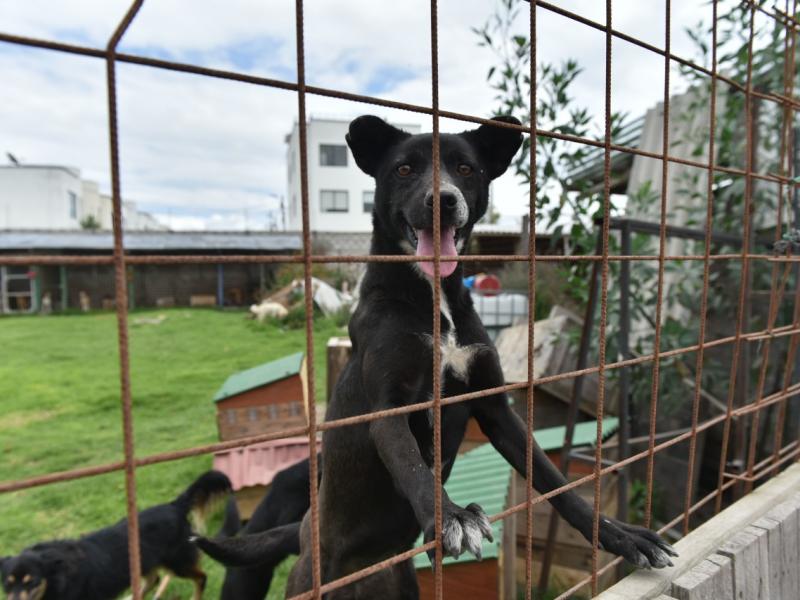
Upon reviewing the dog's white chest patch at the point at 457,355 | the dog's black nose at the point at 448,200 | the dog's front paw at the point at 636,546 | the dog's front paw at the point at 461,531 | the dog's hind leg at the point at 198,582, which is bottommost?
the dog's hind leg at the point at 198,582

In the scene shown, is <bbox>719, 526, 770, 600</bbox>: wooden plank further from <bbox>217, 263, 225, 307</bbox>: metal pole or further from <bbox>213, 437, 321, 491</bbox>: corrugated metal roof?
<bbox>217, 263, 225, 307</bbox>: metal pole

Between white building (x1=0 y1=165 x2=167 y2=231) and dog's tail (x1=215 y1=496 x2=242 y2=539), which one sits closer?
dog's tail (x1=215 y1=496 x2=242 y2=539)

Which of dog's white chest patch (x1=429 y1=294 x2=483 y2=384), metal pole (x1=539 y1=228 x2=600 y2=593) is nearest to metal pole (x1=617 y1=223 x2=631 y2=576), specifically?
metal pole (x1=539 y1=228 x2=600 y2=593)

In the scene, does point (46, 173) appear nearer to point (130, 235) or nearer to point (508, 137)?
point (130, 235)

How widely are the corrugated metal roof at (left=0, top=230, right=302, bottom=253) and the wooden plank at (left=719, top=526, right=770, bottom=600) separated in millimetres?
18141

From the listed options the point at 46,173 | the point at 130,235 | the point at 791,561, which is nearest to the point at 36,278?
the point at 130,235

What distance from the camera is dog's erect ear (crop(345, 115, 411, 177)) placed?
1.85 metres

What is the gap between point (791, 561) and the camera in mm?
2240

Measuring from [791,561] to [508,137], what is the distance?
2.02 meters

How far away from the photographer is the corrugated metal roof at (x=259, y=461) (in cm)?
446

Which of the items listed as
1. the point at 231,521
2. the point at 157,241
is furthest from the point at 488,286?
the point at 157,241

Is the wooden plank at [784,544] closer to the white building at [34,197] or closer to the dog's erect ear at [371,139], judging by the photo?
the dog's erect ear at [371,139]

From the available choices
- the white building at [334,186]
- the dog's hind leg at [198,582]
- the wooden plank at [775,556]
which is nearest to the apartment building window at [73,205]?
the white building at [334,186]

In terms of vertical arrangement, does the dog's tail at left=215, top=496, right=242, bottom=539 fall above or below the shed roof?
below
